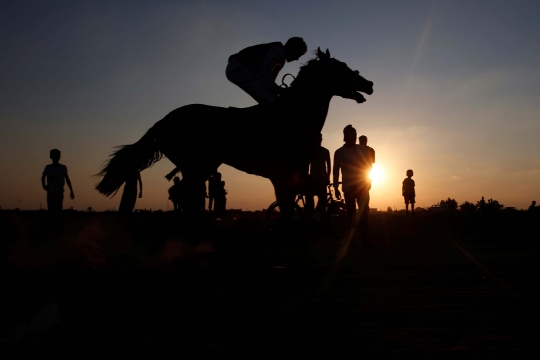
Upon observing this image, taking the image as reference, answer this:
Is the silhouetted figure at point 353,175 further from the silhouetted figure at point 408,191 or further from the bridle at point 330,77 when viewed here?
the silhouetted figure at point 408,191

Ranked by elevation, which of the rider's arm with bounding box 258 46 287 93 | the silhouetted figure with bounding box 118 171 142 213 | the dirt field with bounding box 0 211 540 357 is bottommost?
the dirt field with bounding box 0 211 540 357

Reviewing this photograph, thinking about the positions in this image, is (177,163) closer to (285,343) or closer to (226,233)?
(226,233)

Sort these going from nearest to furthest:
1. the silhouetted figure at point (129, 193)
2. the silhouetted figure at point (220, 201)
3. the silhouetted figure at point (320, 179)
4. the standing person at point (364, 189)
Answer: the silhouetted figure at point (129, 193), the standing person at point (364, 189), the silhouetted figure at point (320, 179), the silhouetted figure at point (220, 201)

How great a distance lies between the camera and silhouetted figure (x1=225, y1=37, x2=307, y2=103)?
7087 millimetres

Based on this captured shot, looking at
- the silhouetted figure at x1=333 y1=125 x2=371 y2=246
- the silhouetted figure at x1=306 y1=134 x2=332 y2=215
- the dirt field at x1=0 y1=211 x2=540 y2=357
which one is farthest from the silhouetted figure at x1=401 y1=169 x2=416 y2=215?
the dirt field at x1=0 y1=211 x2=540 y2=357

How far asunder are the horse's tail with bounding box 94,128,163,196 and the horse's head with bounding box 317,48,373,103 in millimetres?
2860

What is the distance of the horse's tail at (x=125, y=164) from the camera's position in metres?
7.38

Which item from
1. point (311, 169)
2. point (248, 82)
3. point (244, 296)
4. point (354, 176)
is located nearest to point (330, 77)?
point (248, 82)

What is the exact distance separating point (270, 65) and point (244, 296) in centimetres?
406

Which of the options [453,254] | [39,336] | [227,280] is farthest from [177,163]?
[39,336]

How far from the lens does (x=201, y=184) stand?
725cm

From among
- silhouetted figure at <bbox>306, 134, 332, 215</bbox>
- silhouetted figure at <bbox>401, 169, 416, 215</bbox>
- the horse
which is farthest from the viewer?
silhouetted figure at <bbox>401, 169, 416, 215</bbox>

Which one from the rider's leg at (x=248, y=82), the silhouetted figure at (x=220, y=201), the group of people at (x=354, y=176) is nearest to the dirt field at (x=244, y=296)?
the group of people at (x=354, y=176)

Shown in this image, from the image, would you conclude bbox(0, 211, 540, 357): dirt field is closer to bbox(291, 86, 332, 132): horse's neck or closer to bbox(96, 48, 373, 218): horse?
bbox(96, 48, 373, 218): horse
